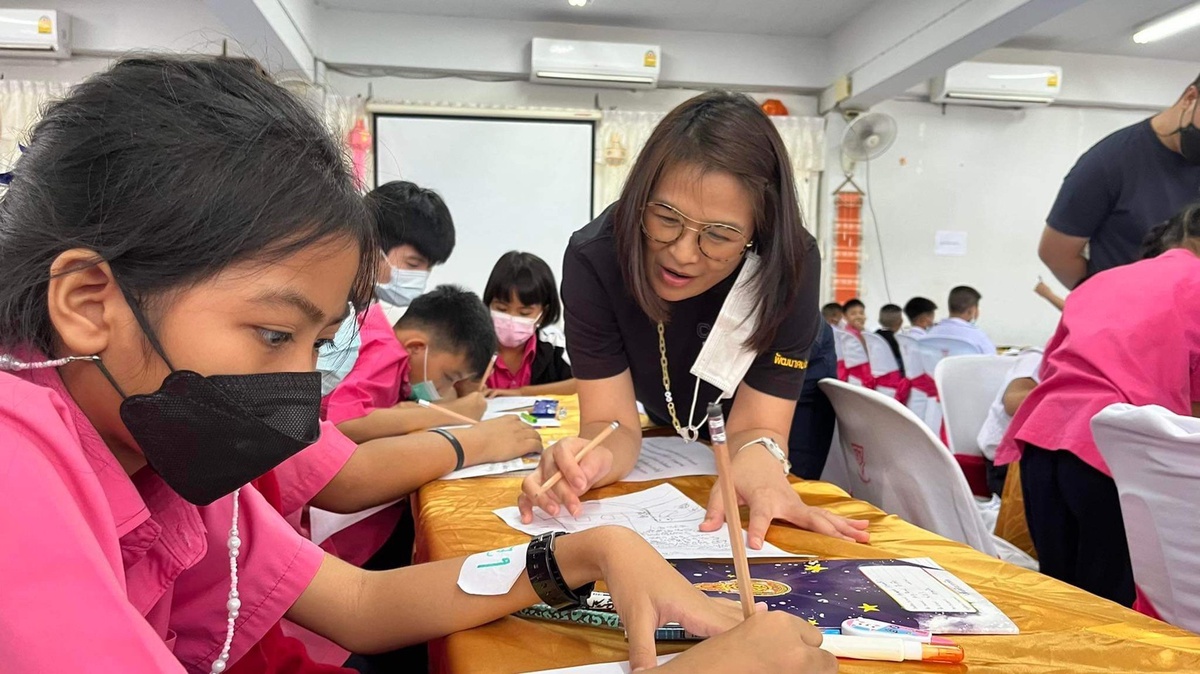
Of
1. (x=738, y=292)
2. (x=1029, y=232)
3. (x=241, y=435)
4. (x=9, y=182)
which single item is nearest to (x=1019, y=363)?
(x=738, y=292)

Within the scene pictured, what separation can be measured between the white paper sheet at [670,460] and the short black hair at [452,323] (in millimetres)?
682

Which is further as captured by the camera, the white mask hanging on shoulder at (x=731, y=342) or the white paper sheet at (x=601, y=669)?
the white mask hanging on shoulder at (x=731, y=342)

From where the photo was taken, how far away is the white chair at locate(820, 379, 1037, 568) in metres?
1.13

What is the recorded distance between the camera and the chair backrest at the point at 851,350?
4125 millimetres

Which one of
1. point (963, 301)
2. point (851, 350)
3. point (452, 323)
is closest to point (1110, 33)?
point (963, 301)

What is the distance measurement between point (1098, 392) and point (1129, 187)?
131 cm

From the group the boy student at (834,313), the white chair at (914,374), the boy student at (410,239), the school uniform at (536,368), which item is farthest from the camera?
the boy student at (834,313)

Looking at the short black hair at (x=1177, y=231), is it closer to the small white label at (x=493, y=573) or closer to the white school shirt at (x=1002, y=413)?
the white school shirt at (x=1002, y=413)

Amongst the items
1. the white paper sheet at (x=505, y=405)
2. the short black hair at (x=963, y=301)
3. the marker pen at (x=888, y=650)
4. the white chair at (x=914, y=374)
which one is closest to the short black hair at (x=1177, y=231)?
the marker pen at (x=888, y=650)

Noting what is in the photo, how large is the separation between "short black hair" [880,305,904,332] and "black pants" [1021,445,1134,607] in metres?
4.63

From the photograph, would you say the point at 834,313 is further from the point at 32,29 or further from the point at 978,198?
the point at 32,29

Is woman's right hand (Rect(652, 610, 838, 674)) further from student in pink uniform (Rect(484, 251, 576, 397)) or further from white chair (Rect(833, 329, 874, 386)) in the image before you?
white chair (Rect(833, 329, 874, 386))

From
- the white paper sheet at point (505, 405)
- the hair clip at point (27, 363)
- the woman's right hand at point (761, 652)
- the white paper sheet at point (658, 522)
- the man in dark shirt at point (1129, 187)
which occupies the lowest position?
the white paper sheet at point (505, 405)

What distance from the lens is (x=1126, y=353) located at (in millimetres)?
1296
